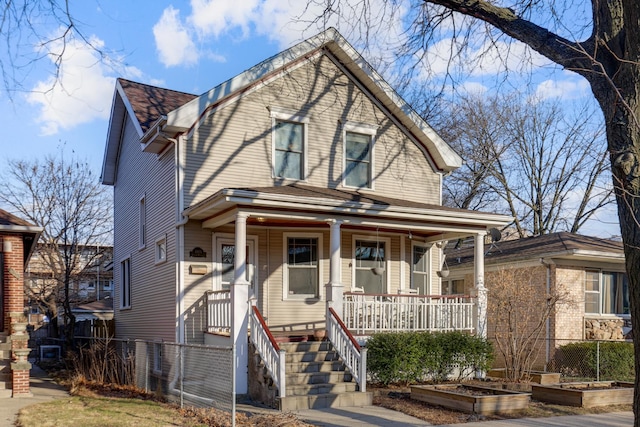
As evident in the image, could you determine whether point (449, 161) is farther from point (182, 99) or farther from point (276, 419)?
point (276, 419)

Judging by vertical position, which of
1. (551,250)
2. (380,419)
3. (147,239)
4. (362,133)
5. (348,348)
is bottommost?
(380,419)

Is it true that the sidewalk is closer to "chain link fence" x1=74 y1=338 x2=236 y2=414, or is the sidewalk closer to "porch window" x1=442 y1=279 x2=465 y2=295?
"chain link fence" x1=74 y1=338 x2=236 y2=414

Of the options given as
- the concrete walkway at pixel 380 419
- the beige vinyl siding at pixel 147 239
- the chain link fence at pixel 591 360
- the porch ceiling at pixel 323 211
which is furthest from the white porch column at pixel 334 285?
the chain link fence at pixel 591 360

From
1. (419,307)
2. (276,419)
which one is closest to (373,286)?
(419,307)

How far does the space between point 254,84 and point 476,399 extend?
8.37 meters

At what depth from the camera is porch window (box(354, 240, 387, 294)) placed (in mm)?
15258

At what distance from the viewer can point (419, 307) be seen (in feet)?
47.8

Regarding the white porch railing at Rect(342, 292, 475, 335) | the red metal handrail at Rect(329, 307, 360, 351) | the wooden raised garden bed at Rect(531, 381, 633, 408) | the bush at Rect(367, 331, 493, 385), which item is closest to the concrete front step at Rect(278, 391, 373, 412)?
the red metal handrail at Rect(329, 307, 360, 351)

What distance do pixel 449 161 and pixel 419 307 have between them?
4.17 metres

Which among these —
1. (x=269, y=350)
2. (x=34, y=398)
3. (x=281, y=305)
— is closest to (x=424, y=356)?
(x=269, y=350)

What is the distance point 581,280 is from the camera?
709 inches

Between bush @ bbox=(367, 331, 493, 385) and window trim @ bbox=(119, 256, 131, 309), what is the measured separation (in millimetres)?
8585

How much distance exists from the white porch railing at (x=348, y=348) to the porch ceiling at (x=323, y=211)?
2069 mm

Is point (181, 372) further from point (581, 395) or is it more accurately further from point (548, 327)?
point (548, 327)
